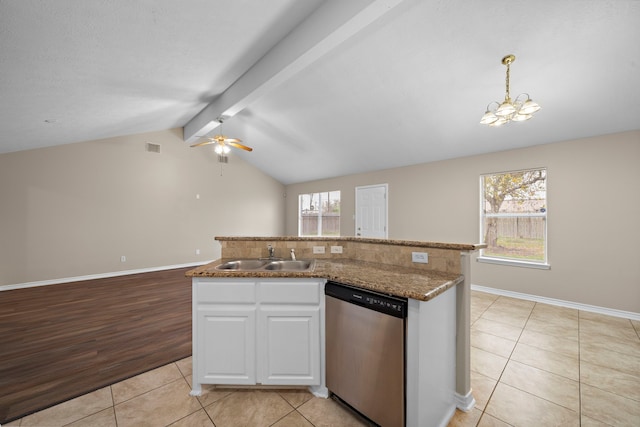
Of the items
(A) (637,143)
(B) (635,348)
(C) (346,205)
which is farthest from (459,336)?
(C) (346,205)

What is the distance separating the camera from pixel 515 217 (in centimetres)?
391

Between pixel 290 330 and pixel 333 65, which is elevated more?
pixel 333 65

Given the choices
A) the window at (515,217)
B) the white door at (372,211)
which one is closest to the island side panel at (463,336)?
the window at (515,217)

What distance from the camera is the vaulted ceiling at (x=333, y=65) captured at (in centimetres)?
194

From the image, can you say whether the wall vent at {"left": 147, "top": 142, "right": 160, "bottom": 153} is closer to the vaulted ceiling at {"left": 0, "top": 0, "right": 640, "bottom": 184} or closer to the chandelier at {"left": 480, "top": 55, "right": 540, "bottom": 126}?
the vaulted ceiling at {"left": 0, "top": 0, "right": 640, "bottom": 184}

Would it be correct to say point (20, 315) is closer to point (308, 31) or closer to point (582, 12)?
point (308, 31)

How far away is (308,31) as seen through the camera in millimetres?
2342

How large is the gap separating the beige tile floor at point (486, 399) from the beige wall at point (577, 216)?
3.43 ft

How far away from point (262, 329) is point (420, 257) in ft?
4.08

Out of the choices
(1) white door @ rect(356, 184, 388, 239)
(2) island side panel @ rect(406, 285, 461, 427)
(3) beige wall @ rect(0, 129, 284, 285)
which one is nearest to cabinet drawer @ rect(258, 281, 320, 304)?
(2) island side panel @ rect(406, 285, 461, 427)

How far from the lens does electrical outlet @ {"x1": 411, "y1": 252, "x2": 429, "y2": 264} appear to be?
180cm

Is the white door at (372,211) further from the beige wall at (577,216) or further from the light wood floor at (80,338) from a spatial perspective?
the light wood floor at (80,338)

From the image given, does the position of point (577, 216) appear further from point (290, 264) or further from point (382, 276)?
point (290, 264)

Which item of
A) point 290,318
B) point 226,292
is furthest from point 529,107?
point 226,292
